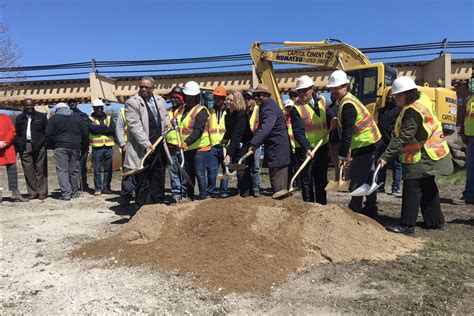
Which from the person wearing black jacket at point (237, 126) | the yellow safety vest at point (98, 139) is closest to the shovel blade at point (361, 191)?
the person wearing black jacket at point (237, 126)

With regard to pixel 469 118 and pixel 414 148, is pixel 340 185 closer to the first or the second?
pixel 414 148

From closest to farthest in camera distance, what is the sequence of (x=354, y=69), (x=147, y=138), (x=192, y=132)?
(x=147, y=138)
(x=192, y=132)
(x=354, y=69)

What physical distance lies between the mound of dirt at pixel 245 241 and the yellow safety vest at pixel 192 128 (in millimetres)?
1805

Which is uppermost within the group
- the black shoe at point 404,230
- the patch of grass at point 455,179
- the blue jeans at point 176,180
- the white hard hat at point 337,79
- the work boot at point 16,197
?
the white hard hat at point 337,79

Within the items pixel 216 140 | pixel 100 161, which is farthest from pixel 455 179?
pixel 100 161

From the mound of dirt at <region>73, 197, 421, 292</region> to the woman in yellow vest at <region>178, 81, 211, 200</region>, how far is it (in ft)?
5.76

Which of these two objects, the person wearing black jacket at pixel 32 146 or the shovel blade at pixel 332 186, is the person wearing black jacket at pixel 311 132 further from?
the person wearing black jacket at pixel 32 146

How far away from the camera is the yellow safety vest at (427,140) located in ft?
15.6

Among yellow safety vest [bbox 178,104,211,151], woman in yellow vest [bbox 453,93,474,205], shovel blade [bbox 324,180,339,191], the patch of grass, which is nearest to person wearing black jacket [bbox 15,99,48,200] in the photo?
yellow safety vest [bbox 178,104,211,151]

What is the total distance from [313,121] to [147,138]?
2352 mm

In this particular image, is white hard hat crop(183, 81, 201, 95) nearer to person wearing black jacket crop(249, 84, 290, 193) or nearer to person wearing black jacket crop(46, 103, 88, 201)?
person wearing black jacket crop(249, 84, 290, 193)

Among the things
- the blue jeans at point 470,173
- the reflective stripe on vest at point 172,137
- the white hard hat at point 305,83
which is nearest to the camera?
the white hard hat at point 305,83

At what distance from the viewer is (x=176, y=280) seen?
11.7 ft

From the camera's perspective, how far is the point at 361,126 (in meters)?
5.14
